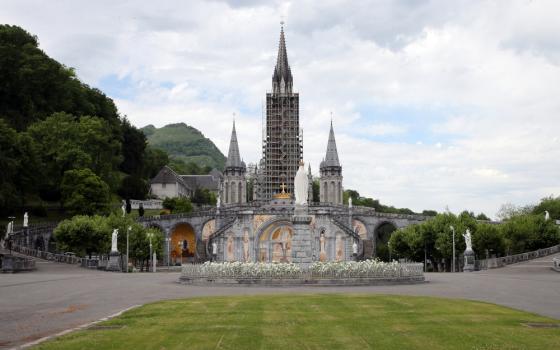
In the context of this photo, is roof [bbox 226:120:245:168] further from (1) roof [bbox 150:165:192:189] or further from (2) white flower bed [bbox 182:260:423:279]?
(2) white flower bed [bbox 182:260:423:279]

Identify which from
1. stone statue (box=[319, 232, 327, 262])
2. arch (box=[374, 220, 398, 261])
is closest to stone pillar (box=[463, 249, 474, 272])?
arch (box=[374, 220, 398, 261])

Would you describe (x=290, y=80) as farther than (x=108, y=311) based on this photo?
Yes

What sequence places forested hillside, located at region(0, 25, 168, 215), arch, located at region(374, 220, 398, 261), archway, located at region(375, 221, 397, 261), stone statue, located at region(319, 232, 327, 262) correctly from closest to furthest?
forested hillside, located at region(0, 25, 168, 215)
stone statue, located at region(319, 232, 327, 262)
arch, located at region(374, 220, 398, 261)
archway, located at region(375, 221, 397, 261)

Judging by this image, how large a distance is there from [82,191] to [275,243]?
2626 cm

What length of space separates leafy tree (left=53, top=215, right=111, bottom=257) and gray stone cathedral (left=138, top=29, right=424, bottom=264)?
63.1 ft

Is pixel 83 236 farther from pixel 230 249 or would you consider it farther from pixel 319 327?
pixel 319 327

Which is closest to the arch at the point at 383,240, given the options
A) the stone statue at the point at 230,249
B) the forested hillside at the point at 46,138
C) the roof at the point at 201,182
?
the stone statue at the point at 230,249

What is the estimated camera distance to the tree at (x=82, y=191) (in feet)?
235

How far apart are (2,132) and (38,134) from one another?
37.4 feet

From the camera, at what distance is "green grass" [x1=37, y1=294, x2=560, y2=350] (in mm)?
12984

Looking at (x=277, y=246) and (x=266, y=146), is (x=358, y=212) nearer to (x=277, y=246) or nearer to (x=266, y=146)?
(x=277, y=246)

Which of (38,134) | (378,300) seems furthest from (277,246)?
(378,300)

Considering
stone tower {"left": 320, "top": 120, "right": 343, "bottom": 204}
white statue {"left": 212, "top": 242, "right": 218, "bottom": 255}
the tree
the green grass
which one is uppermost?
stone tower {"left": 320, "top": 120, "right": 343, "bottom": 204}

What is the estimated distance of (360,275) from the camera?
32.7 meters
